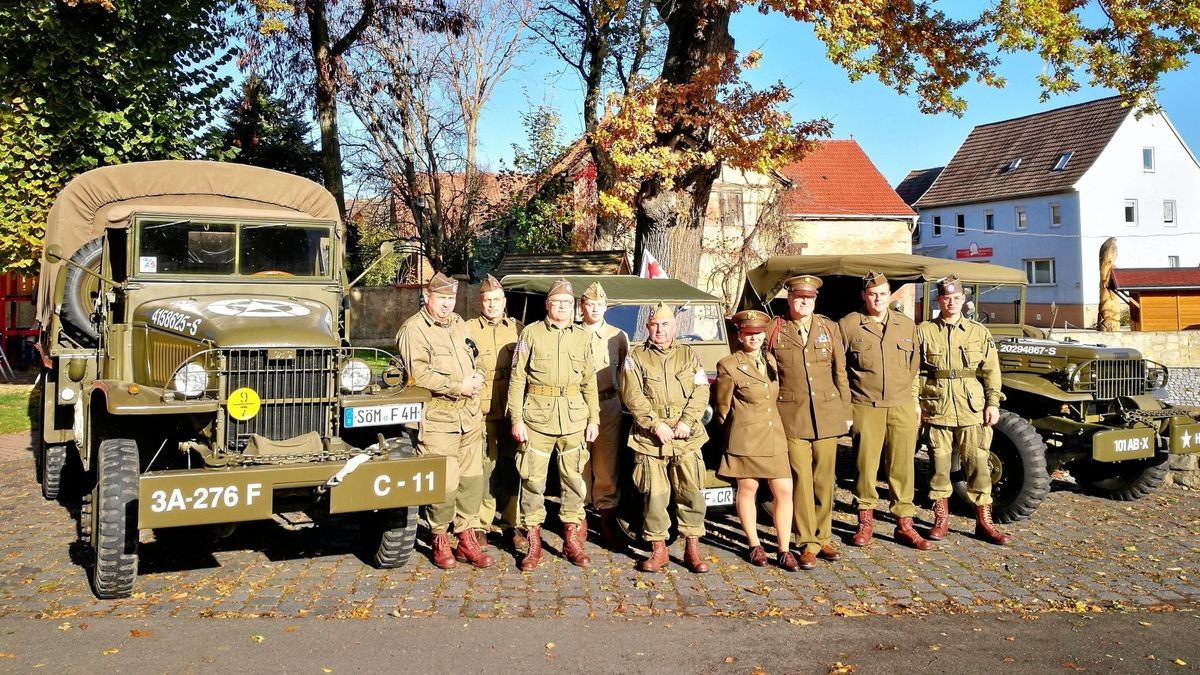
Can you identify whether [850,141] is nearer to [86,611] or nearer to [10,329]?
[10,329]

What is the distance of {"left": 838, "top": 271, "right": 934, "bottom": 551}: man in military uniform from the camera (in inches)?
270

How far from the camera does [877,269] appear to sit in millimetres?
8945

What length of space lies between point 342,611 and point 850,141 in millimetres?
34274

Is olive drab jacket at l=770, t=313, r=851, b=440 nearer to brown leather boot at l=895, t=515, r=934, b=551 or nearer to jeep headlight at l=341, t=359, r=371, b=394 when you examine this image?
brown leather boot at l=895, t=515, r=934, b=551

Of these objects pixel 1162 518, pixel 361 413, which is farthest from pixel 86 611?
pixel 1162 518

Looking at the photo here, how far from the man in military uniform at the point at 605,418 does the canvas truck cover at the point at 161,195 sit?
289 cm

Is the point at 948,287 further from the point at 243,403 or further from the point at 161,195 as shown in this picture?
the point at 161,195

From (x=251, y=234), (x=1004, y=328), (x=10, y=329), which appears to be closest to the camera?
(x=251, y=234)

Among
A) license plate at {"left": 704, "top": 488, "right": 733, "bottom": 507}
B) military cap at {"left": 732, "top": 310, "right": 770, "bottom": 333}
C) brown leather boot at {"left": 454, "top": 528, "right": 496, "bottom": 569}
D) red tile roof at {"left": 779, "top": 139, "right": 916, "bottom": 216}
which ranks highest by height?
red tile roof at {"left": 779, "top": 139, "right": 916, "bottom": 216}

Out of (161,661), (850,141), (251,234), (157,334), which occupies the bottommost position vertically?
(161,661)

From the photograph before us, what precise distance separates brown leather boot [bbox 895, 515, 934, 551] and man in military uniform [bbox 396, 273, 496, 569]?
285 cm

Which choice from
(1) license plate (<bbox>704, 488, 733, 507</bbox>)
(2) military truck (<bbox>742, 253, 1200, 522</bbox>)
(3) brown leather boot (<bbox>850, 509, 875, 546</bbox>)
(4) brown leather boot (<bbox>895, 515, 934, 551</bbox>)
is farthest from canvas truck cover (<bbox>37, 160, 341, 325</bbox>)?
(4) brown leather boot (<bbox>895, 515, 934, 551</bbox>)

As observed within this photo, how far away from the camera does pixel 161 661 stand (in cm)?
458

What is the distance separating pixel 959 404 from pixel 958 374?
21 centimetres
